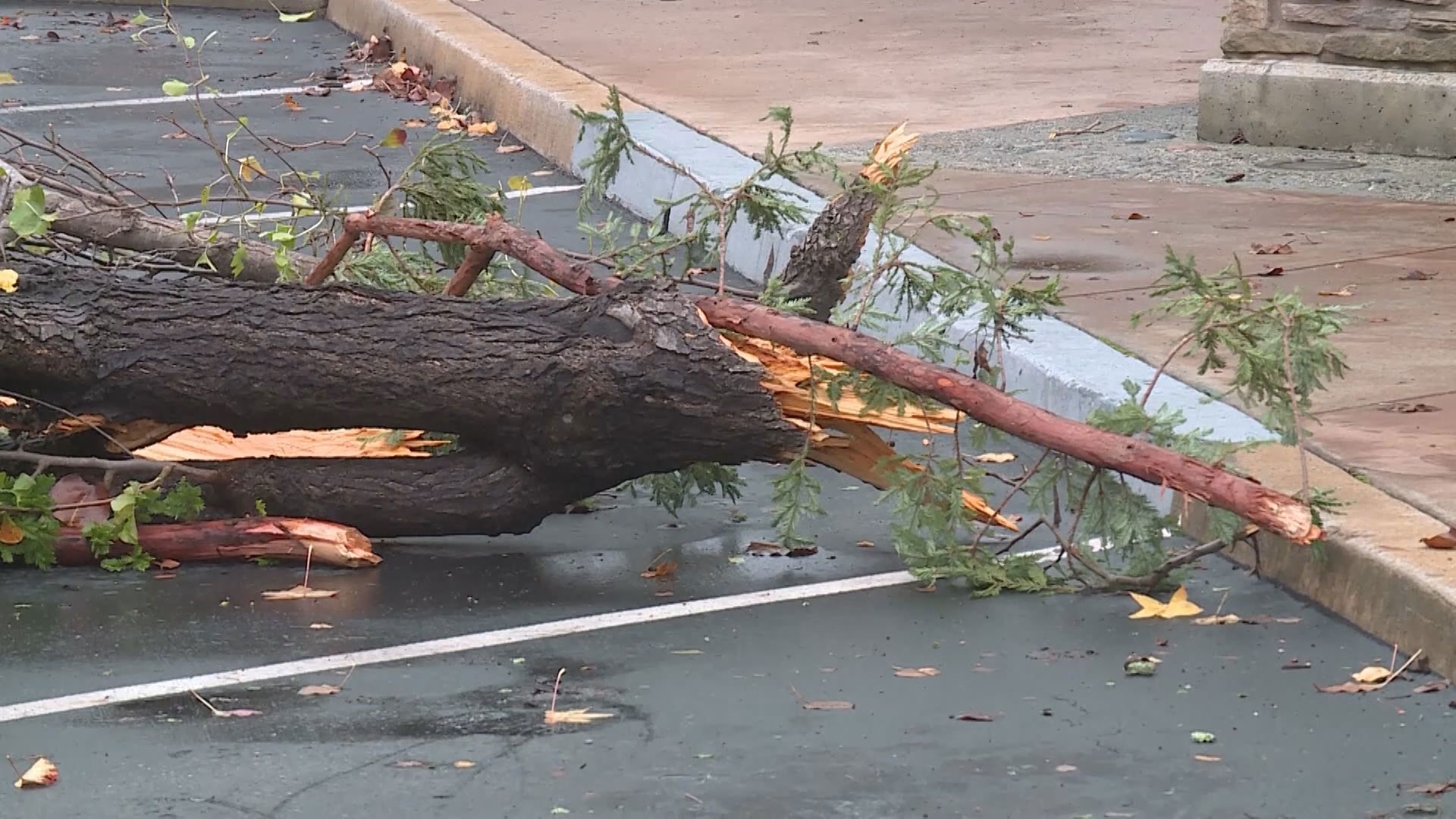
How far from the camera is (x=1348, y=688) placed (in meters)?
4.61

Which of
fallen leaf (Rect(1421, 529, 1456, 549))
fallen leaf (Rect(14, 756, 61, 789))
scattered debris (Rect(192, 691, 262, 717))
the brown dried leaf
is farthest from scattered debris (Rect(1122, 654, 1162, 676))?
the brown dried leaf

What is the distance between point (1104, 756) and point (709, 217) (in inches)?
95.5

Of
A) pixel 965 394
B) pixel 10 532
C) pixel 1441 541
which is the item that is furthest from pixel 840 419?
pixel 10 532

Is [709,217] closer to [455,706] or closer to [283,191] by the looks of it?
[283,191]

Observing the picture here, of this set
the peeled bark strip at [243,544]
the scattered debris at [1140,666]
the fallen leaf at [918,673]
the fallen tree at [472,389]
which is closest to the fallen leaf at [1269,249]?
the fallen tree at [472,389]

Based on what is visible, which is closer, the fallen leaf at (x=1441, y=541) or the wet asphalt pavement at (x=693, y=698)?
the wet asphalt pavement at (x=693, y=698)

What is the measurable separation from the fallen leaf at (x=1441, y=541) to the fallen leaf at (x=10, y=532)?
3.44m

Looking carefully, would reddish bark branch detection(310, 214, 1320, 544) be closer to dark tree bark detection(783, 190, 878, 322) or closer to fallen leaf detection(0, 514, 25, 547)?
dark tree bark detection(783, 190, 878, 322)

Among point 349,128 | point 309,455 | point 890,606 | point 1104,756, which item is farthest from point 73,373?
point 349,128

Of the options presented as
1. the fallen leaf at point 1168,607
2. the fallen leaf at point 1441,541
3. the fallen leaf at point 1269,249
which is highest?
the fallen leaf at point 1441,541

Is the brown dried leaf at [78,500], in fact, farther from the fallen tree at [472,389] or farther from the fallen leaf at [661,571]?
the fallen leaf at [661,571]

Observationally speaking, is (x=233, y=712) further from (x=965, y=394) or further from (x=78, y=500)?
(x=965, y=394)

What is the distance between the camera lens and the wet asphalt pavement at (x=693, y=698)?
13.5ft

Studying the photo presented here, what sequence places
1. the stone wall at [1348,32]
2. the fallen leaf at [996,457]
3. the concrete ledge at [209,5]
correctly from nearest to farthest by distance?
the fallen leaf at [996,457] → the stone wall at [1348,32] → the concrete ledge at [209,5]
